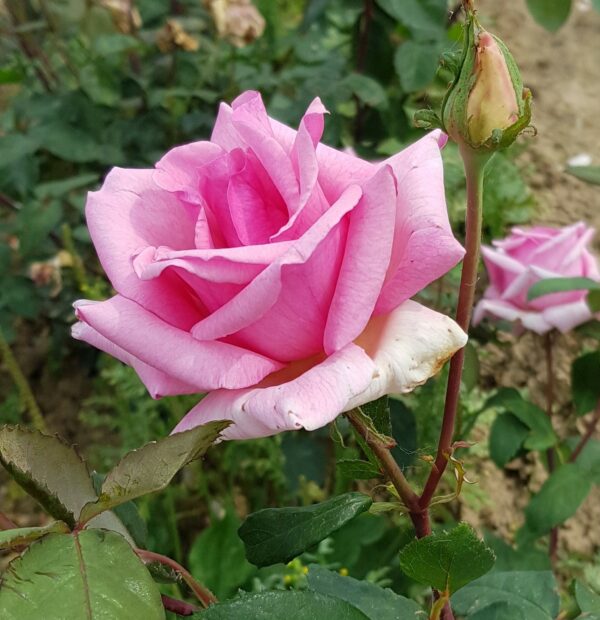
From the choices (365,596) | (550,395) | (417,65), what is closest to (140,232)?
(365,596)

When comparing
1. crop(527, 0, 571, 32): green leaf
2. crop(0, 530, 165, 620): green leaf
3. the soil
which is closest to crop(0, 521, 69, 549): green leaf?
crop(0, 530, 165, 620): green leaf

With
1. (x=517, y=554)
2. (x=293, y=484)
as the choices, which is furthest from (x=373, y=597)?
(x=293, y=484)

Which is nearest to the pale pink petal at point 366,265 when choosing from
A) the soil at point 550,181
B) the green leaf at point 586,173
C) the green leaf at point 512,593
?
the green leaf at point 512,593

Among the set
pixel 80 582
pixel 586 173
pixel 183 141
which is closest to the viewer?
pixel 80 582

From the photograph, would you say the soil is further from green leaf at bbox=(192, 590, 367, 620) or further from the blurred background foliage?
green leaf at bbox=(192, 590, 367, 620)

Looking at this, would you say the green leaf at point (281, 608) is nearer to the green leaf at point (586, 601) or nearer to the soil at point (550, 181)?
the green leaf at point (586, 601)

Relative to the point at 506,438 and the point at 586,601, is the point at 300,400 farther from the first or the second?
the point at 506,438
